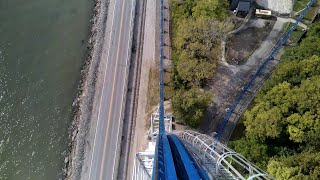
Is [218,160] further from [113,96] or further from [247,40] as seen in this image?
[247,40]

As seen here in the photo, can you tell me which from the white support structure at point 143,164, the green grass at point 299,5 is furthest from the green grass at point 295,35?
the white support structure at point 143,164

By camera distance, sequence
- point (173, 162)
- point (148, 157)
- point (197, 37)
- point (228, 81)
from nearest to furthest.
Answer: point (173, 162), point (148, 157), point (197, 37), point (228, 81)

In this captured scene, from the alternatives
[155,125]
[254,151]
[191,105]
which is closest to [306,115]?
[254,151]

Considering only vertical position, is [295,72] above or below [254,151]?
above

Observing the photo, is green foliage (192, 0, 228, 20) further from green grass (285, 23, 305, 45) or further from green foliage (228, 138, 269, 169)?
green foliage (228, 138, 269, 169)

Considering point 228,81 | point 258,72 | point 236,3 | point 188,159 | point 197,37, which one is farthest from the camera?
point 236,3

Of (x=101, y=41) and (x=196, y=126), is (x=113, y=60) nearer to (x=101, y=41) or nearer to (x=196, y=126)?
(x=101, y=41)

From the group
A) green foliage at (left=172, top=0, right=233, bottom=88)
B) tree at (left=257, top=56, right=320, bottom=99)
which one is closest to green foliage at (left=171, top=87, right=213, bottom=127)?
green foliage at (left=172, top=0, right=233, bottom=88)
